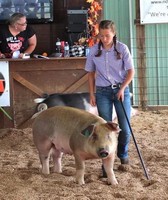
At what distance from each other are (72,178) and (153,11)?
5615 mm

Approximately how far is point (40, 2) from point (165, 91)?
10.2ft

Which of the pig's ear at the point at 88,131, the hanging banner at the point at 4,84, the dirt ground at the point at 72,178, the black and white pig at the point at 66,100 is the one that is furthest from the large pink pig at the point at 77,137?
the hanging banner at the point at 4,84

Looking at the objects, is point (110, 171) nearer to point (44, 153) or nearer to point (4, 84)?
point (44, 153)

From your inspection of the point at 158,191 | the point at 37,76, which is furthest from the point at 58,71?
the point at 158,191

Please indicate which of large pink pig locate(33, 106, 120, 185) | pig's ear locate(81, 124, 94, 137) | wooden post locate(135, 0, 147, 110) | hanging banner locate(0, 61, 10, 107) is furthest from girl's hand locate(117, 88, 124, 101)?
wooden post locate(135, 0, 147, 110)

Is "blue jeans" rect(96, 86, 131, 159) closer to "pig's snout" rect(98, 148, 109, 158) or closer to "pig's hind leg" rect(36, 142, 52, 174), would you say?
"pig's hind leg" rect(36, 142, 52, 174)

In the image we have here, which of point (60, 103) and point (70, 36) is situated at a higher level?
point (70, 36)

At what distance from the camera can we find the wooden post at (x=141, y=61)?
32.1ft

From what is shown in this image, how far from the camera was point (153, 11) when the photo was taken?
9.61m

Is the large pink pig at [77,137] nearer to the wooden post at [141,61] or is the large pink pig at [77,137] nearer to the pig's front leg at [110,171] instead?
the pig's front leg at [110,171]

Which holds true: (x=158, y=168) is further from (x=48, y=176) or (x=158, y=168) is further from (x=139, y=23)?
(x=139, y=23)

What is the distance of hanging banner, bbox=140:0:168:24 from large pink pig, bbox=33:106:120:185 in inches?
203

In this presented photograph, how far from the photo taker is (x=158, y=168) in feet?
17.2

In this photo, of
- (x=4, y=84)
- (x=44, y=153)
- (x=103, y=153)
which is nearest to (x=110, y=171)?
(x=103, y=153)
